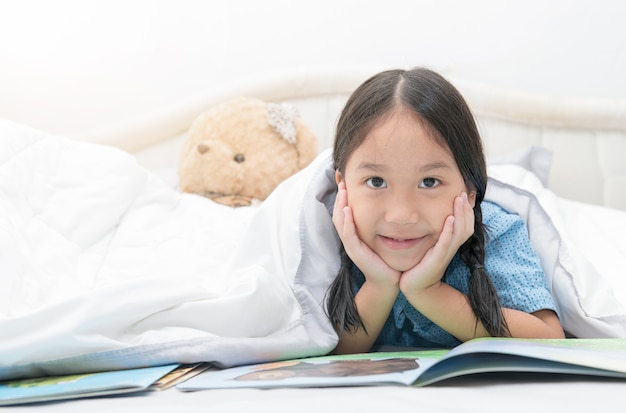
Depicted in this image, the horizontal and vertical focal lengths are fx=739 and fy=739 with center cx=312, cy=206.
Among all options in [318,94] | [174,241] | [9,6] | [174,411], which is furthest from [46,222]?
[9,6]

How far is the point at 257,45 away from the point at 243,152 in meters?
0.56

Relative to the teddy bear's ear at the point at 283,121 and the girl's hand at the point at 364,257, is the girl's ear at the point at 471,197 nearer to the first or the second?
the girl's hand at the point at 364,257

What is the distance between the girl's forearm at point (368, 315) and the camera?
3.03 feet

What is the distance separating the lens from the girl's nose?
0.84 metres

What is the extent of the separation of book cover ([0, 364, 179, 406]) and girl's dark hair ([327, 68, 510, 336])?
0.29 m

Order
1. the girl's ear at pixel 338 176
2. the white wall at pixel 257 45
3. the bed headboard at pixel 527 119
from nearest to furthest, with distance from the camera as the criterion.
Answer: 1. the girl's ear at pixel 338 176
2. the bed headboard at pixel 527 119
3. the white wall at pixel 257 45

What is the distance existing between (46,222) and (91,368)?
360mm

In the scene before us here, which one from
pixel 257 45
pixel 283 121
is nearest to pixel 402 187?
pixel 283 121

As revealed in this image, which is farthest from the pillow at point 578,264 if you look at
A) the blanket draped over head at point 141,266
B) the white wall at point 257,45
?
the white wall at point 257,45

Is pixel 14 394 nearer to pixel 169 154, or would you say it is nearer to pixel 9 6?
pixel 169 154

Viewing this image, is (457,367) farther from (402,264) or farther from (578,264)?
(578,264)

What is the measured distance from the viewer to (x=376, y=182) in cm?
87

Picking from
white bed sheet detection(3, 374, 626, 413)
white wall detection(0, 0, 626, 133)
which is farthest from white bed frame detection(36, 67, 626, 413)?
white bed sheet detection(3, 374, 626, 413)

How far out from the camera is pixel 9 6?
6.86 feet
